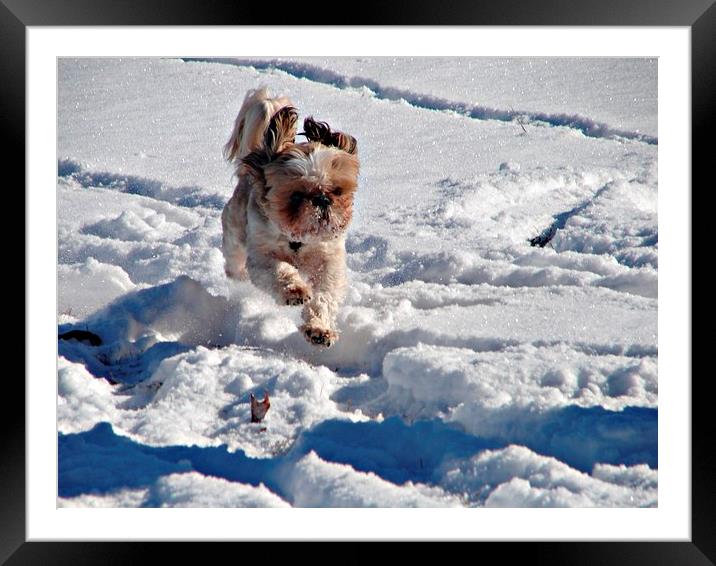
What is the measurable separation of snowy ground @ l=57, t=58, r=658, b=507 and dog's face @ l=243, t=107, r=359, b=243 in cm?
46

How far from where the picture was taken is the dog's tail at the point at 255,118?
212 inches

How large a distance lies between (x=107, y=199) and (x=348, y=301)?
2.62 metres

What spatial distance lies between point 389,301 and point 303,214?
821 mm

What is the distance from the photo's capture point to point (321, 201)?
4.69 metres

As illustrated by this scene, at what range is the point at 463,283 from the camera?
552cm

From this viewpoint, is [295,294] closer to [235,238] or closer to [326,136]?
[326,136]

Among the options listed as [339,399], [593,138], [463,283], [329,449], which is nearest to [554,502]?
[329,449]

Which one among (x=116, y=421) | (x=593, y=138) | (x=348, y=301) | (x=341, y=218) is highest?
(x=593, y=138)

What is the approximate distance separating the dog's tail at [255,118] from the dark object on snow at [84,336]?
1329 millimetres

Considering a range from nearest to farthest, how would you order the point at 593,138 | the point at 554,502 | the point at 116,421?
the point at 554,502, the point at 116,421, the point at 593,138

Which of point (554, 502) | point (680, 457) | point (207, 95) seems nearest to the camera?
point (554, 502)
